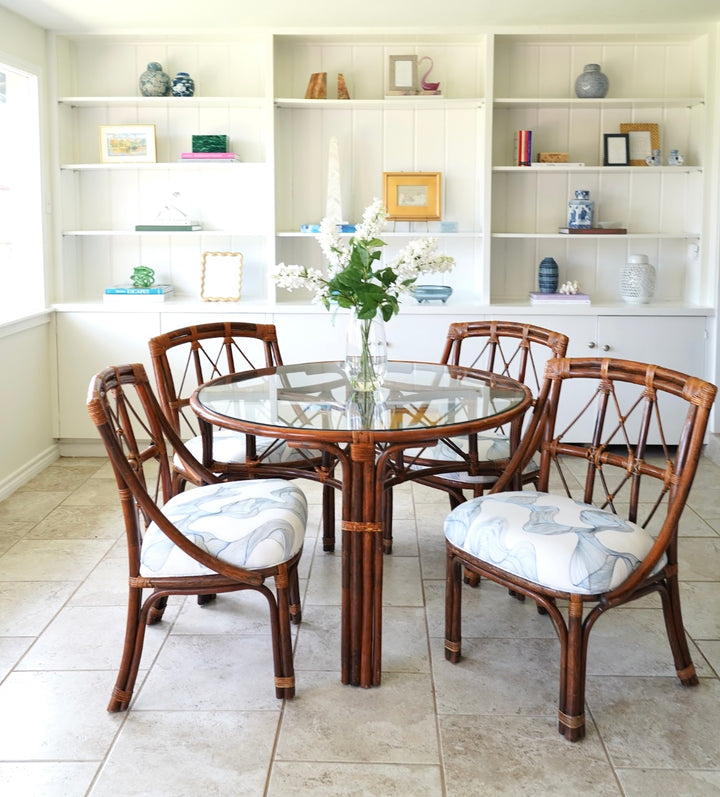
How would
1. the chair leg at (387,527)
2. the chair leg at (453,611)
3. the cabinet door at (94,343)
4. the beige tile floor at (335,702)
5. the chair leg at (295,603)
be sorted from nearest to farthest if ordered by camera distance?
the beige tile floor at (335,702) → the chair leg at (453,611) → the chair leg at (295,603) → the chair leg at (387,527) → the cabinet door at (94,343)

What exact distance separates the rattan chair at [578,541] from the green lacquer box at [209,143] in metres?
2.76

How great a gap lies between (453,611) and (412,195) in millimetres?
2896

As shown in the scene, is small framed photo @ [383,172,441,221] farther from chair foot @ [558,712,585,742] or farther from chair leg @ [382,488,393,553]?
chair foot @ [558,712,585,742]

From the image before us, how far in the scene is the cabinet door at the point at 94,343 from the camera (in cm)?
486

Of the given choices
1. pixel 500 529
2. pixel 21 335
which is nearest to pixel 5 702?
pixel 500 529

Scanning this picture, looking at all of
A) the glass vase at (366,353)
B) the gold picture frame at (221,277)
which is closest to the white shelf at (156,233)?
the gold picture frame at (221,277)

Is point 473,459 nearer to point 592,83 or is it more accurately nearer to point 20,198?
point 592,83

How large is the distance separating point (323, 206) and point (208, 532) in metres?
3.08

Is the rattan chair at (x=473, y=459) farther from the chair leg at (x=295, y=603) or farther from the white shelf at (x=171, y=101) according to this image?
the white shelf at (x=171, y=101)

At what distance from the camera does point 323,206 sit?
16.9 ft

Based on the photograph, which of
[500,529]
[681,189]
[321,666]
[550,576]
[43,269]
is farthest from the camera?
[681,189]

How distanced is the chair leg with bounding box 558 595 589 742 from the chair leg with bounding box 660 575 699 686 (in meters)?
0.31

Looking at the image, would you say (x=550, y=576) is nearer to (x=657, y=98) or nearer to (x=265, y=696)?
(x=265, y=696)

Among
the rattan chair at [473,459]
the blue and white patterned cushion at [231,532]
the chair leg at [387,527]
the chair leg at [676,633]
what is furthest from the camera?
the chair leg at [387,527]
